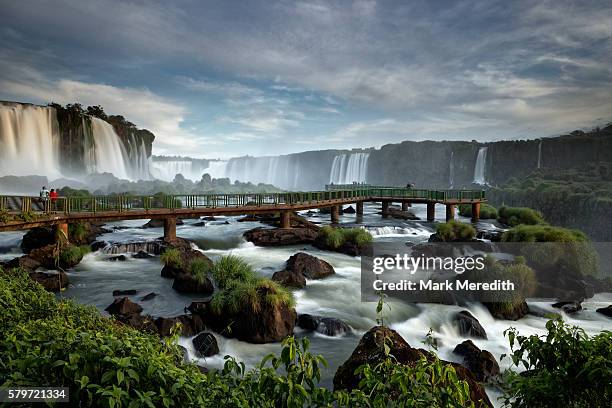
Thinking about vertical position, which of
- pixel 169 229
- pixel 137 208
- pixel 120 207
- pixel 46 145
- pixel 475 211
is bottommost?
pixel 169 229

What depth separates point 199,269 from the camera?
17.4 m

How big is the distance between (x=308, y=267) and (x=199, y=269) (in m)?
5.40

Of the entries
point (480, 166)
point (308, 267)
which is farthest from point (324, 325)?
point (480, 166)

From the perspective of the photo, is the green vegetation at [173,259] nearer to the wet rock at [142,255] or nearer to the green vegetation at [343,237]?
the wet rock at [142,255]

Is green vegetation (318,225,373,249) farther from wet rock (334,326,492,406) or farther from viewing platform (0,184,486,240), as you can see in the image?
wet rock (334,326,492,406)

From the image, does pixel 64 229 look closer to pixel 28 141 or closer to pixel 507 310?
pixel 507 310

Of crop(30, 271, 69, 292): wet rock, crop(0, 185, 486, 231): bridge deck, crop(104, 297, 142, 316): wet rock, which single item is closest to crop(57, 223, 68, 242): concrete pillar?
crop(0, 185, 486, 231): bridge deck

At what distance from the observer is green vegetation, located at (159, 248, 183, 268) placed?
18723 mm

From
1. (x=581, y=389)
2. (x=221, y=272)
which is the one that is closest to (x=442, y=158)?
(x=221, y=272)

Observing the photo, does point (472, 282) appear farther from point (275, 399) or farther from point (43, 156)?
point (43, 156)

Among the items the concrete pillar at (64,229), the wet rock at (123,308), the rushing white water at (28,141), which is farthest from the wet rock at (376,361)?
the rushing white water at (28,141)

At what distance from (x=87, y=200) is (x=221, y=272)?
1333cm

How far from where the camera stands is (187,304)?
594 inches

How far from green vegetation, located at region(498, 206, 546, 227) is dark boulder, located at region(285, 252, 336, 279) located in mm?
27256
